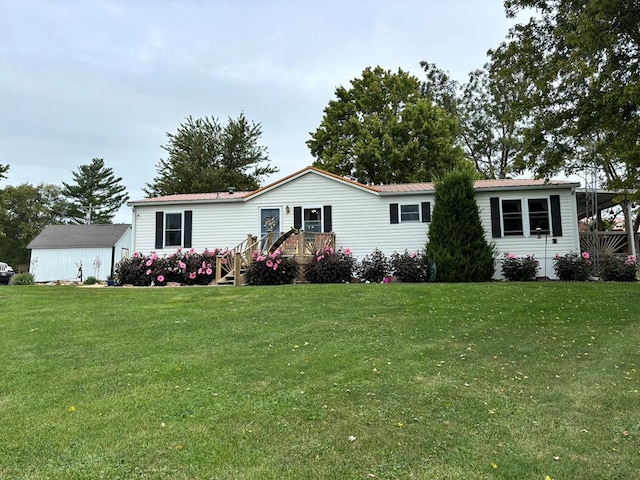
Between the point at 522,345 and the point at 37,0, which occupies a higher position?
the point at 37,0

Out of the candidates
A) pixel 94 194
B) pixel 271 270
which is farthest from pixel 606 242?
pixel 94 194

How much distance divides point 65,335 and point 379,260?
9.73 m

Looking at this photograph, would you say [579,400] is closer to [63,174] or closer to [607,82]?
[607,82]

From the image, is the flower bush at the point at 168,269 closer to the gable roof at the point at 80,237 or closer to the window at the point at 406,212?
the window at the point at 406,212

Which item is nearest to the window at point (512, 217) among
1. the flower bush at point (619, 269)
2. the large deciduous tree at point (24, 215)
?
the flower bush at point (619, 269)

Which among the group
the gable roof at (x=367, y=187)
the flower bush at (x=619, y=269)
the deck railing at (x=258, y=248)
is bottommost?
the flower bush at (x=619, y=269)

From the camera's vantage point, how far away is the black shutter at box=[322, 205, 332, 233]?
15.8 m

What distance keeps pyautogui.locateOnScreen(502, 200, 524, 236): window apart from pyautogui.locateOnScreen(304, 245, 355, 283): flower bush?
18.5 ft

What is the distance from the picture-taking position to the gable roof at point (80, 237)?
23.2 meters

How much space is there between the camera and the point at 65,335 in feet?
19.6

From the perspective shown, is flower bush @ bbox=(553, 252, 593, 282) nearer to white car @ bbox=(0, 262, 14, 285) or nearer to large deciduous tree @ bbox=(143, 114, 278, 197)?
large deciduous tree @ bbox=(143, 114, 278, 197)

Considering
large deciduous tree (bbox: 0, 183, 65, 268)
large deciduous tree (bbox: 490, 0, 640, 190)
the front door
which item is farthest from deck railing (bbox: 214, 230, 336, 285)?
large deciduous tree (bbox: 0, 183, 65, 268)

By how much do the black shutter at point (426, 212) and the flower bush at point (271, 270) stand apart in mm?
5116

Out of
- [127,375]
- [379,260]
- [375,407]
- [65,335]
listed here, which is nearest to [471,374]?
[375,407]
